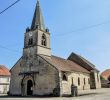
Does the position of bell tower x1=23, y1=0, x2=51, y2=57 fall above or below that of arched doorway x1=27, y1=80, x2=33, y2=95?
above

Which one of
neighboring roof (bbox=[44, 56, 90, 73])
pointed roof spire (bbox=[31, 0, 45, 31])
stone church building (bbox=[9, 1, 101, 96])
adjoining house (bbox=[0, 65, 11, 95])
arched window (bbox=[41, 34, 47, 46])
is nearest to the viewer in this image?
stone church building (bbox=[9, 1, 101, 96])

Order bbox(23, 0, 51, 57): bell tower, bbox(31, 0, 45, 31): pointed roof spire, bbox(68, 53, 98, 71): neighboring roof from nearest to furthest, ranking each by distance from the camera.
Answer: bbox(23, 0, 51, 57): bell tower < bbox(31, 0, 45, 31): pointed roof spire < bbox(68, 53, 98, 71): neighboring roof

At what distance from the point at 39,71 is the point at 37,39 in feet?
19.8

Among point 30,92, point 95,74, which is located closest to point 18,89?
point 30,92

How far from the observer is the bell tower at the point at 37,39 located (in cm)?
3366

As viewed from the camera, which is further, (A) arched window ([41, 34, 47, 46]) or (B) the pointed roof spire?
(B) the pointed roof spire

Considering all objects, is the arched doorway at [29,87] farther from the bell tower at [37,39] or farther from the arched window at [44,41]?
the arched window at [44,41]

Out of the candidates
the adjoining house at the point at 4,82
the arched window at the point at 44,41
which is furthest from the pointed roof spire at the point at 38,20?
the adjoining house at the point at 4,82

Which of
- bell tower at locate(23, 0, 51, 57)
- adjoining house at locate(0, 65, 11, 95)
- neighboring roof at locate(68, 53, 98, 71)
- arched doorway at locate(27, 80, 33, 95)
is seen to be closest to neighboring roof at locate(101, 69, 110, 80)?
neighboring roof at locate(68, 53, 98, 71)

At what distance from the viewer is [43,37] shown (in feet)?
116

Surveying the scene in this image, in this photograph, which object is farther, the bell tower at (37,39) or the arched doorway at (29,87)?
the bell tower at (37,39)

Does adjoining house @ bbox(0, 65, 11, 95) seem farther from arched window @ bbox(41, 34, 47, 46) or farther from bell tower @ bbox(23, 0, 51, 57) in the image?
arched window @ bbox(41, 34, 47, 46)

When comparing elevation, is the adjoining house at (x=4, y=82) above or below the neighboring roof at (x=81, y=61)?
below

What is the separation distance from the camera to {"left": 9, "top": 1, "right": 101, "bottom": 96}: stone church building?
1191 inches
